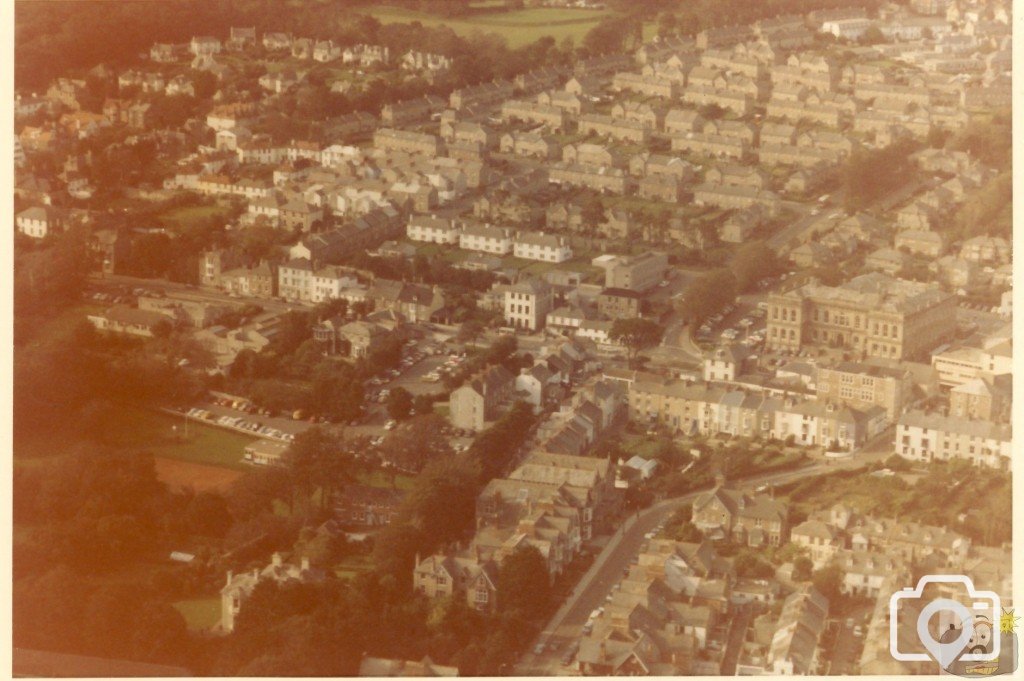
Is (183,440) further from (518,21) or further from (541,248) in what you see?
(518,21)

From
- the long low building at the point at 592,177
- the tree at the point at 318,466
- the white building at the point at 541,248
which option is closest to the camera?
the tree at the point at 318,466

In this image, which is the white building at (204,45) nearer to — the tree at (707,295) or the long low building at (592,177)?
the long low building at (592,177)

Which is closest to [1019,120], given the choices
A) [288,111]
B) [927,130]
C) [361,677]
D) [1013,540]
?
[1013,540]

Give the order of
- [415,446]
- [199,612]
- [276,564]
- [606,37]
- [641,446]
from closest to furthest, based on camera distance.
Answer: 1. [199,612]
2. [276,564]
3. [415,446]
4. [641,446]
5. [606,37]

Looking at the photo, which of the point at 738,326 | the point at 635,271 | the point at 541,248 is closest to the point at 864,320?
the point at 738,326

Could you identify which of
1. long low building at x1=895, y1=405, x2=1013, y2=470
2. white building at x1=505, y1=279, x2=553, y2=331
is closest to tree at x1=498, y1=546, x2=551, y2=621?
long low building at x1=895, y1=405, x2=1013, y2=470

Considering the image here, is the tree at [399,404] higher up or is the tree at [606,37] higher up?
the tree at [606,37]

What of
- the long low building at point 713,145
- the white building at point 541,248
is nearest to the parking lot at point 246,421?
the white building at point 541,248

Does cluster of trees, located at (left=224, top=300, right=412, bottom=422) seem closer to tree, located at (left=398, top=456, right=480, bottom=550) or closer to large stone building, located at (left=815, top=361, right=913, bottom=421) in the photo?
tree, located at (left=398, top=456, right=480, bottom=550)
